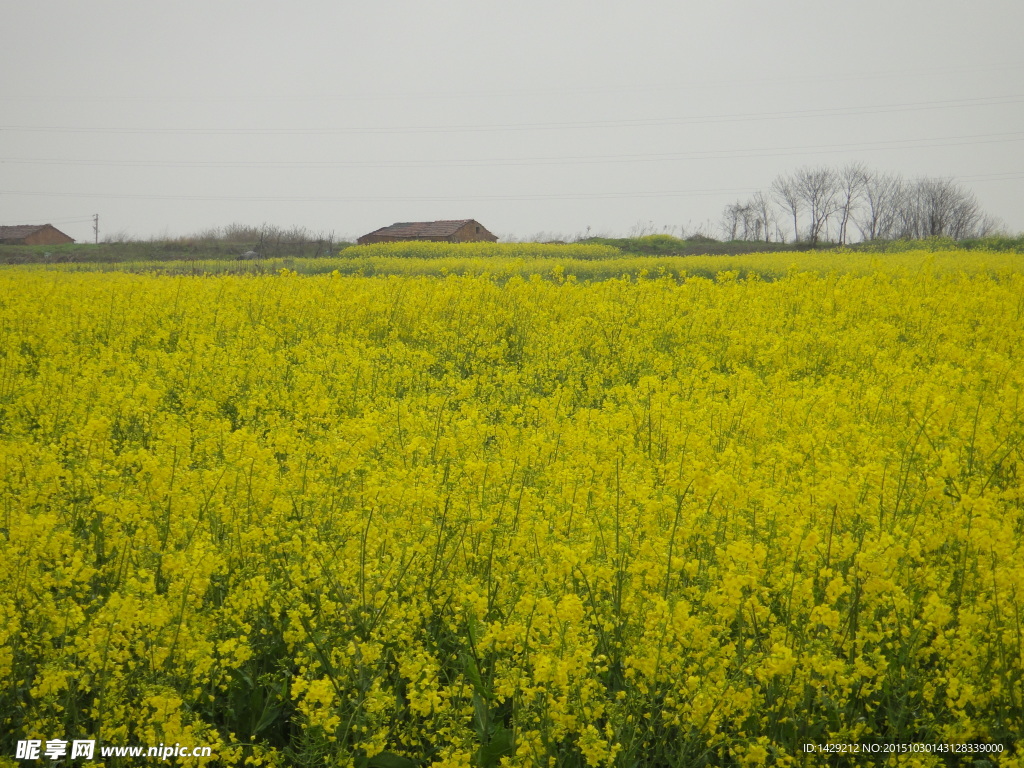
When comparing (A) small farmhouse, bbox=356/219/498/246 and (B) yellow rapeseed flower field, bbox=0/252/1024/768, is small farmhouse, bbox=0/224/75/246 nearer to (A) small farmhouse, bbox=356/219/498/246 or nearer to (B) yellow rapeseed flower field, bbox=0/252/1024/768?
(A) small farmhouse, bbox=356/219/498/246

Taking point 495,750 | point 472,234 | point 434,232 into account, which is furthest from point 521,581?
point 472,234

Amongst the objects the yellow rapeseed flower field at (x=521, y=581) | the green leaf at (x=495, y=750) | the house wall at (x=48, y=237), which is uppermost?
the house wall at (x=48, y=237)

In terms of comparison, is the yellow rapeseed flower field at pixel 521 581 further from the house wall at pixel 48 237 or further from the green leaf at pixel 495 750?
the house wall at pixel 48 237

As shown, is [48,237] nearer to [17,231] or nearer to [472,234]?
[17,231]

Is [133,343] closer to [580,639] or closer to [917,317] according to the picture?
[580,639]

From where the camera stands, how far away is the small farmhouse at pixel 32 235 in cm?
4681

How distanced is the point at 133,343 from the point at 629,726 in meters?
7.78

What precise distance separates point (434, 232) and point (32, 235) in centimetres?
2611

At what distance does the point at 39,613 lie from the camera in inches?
105

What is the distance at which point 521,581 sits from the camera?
3004 mm

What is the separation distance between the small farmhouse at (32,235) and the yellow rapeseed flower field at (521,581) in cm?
4917

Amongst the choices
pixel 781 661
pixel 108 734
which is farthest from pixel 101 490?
pixel 781 661

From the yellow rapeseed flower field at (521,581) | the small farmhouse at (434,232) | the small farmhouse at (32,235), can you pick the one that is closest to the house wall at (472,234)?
the small farmhouse at (434,232)

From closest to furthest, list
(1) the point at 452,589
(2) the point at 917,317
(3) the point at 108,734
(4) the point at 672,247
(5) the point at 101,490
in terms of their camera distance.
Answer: (3) the point at 108,734
(1) the point at 452,589
(5) the point at 101,490
(2) the point at 917,317
(4) the point at 672,247
